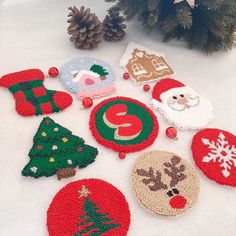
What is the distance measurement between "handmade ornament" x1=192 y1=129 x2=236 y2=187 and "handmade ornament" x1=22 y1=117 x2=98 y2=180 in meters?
0.24

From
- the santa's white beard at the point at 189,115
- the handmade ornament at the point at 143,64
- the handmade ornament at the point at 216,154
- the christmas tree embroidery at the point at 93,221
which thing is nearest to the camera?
the christmas tree embroidery at the point at 93,221

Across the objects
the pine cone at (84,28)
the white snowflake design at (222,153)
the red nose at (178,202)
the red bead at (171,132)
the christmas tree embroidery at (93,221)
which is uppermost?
the pine cone at (84,28)

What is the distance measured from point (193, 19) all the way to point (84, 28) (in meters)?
0.34

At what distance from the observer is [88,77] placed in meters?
1.01

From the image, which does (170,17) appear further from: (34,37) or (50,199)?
(50,199)

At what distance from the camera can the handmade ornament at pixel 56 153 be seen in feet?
2.57

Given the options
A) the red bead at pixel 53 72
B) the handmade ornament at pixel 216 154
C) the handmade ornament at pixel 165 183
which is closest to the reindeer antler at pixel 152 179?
the handmade ornament at pixel 165 183

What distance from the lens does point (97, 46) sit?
1.14m

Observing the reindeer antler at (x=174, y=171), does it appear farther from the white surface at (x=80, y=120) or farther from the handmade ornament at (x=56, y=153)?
the handmade ornament at (x=56, y=153)

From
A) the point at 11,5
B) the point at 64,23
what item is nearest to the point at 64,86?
the point at 64,23

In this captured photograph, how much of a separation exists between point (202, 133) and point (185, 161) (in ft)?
0.34

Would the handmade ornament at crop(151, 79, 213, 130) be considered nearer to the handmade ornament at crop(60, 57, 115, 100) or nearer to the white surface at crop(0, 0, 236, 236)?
the white surface at crop(0, 0, 236, 236)

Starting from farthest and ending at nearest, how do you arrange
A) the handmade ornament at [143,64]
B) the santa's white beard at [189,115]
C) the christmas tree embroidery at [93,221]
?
1. the handmade ornament at [143,64]
2. the santa's white beard at [189,115]
3. the christmas tree embroidery at [93,221]

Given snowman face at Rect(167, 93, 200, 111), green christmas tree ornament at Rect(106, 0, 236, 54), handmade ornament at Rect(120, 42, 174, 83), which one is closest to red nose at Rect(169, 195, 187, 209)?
snowman face at Rect(167, 93, 200, 111)
